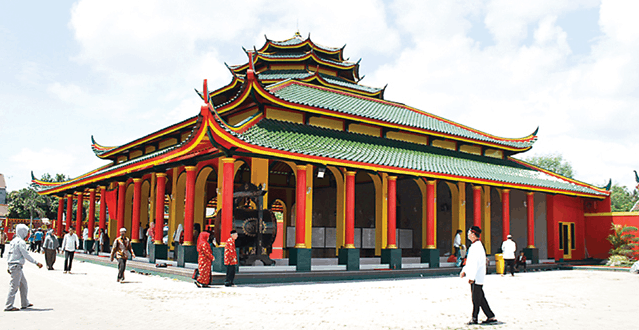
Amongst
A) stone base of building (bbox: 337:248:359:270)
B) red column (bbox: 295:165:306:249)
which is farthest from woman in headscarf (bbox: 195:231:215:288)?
stone base of building (bbox: 337:248:359:270)

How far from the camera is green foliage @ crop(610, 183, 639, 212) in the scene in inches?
2609

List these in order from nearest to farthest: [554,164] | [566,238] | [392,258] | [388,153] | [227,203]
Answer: [227,203] → [392,258] → [388,153] → [566,238] → [554,164]

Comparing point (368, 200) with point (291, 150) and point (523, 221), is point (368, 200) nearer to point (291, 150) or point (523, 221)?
point (523, 221)

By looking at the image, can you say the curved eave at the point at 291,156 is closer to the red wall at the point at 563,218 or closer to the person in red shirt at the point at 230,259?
the person in red shirt at the point at 230,259

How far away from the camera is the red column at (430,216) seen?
19.2 metres

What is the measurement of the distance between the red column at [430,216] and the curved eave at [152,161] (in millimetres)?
8986

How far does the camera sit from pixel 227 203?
14562 millimetres

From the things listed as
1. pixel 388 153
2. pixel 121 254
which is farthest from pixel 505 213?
pixel 121 254

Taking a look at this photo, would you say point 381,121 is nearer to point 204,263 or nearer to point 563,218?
point 204,263

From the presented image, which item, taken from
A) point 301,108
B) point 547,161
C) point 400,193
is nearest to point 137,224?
point 301,108

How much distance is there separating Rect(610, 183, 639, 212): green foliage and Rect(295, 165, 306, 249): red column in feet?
195

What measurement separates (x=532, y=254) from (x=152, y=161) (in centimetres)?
1685

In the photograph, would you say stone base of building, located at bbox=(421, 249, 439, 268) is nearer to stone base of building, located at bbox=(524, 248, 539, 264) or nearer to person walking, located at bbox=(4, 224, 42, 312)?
stone base of building, located at bbox=(524, 248, 539, 264)

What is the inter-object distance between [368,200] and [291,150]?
1069 cm
